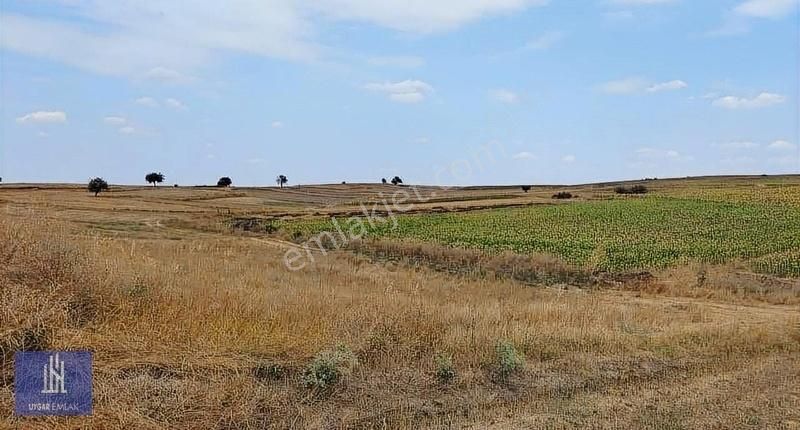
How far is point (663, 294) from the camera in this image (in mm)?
17328

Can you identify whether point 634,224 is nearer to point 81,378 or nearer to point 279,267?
point 279,267

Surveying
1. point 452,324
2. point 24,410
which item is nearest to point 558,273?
point 452,324

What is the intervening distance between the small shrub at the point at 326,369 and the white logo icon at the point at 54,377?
7.57ft

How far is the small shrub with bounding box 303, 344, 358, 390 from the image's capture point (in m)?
6.26

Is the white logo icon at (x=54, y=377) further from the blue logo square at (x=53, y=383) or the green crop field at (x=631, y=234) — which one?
the green crop field at (x=631, y=234)

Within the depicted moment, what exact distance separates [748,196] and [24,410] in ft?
237

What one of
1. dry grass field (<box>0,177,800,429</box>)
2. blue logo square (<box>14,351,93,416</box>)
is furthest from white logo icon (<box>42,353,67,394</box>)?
dry grass field (<box>0,177,800,429</box>)

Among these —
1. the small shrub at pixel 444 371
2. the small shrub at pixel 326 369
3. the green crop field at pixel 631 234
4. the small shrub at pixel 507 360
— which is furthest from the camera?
the green crop field at pixel 631 234

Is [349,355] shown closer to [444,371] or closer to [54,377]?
[444,371]

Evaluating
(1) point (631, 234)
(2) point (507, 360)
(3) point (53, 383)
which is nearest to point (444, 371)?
(2) point (507, 360)

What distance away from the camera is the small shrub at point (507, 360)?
7.09 meters

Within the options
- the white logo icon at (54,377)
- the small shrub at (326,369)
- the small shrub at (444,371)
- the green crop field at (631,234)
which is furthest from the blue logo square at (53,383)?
the green crop field at (631,234)

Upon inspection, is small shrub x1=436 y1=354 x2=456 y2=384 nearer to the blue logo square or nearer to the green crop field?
the blue logo square

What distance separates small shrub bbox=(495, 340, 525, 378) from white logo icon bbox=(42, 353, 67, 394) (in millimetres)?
4643
